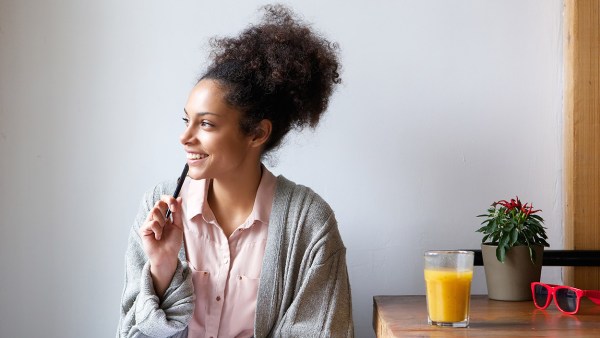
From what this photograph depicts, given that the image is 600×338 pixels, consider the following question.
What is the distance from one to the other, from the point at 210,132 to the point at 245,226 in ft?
0.66

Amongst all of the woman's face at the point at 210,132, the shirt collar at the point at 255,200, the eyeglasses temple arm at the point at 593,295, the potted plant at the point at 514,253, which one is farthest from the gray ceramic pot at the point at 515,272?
the woman's face at the point at 210,132

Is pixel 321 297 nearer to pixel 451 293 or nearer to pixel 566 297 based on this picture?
pixel 451 293

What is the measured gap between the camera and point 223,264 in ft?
5.18

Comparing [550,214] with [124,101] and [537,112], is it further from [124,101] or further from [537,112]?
[124,101]

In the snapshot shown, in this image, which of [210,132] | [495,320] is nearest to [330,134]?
[210,132]

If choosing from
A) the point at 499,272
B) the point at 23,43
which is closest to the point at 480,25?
the point at 499,272

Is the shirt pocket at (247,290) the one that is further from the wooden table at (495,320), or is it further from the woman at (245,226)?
the wooden table at (495,320)

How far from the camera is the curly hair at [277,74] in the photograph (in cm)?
154

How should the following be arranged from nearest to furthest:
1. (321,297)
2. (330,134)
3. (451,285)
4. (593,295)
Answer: (451,285), (593,295), (321,297), (330,134)

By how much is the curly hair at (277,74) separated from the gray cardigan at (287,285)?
16 cm

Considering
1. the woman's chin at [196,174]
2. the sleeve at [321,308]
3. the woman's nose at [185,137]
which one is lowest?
the sleeve at [321,308]

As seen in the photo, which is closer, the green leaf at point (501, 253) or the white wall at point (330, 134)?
the green leaf at point (501, 253)

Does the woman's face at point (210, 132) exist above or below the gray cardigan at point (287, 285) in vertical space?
above

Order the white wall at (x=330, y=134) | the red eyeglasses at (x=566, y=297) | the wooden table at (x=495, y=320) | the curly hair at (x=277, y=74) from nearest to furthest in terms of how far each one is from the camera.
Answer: the wooden table at (x=495, y=320) < the red eyeglasses at (x=566, y=297) < the curly hair at (x=277, y=74) < the white wall at (x=330, y=134)
